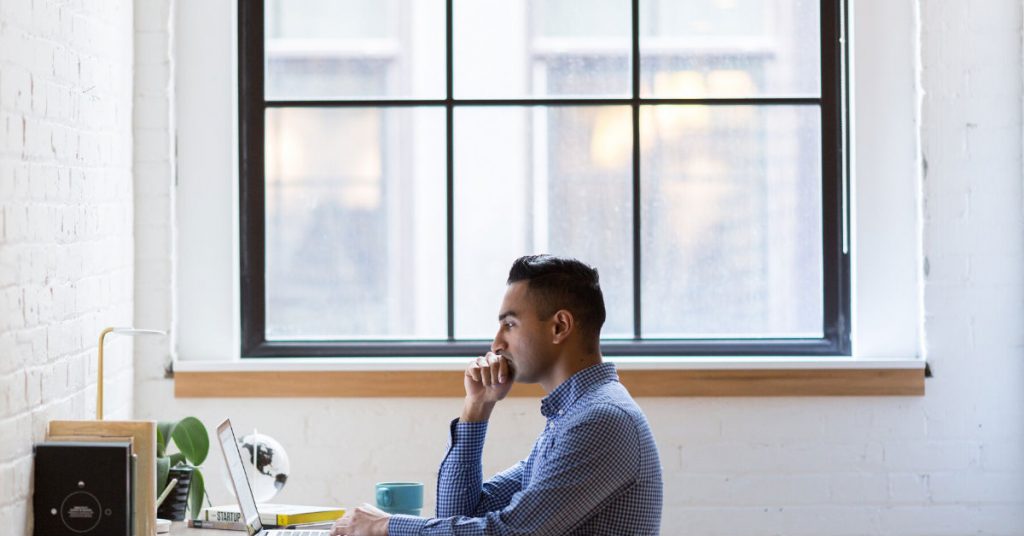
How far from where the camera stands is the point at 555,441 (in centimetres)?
259

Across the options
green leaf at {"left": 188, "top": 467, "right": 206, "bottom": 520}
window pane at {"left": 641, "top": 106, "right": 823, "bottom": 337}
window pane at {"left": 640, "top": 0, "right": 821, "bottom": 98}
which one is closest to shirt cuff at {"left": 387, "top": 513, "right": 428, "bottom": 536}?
green leaf at {"left": 188, "top": 467, "right": 206, "bottom": 520}

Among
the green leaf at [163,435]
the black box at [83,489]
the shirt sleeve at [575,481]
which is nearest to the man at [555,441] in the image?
the shirt sleeve at [575,481]

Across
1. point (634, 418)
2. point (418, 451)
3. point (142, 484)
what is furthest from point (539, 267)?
point (418, 451)

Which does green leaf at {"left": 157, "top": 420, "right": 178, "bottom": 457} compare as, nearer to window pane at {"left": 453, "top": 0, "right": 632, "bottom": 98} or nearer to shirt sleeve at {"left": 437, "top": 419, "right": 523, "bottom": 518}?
shirt sleeve at {"left": 437, "top": 419, "right": 523, "bottom": 518}

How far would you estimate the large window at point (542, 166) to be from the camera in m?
3.96

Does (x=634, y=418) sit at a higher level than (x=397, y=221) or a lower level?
lower

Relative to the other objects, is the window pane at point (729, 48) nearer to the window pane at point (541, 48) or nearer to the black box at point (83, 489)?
the window pane at point (541, 48)

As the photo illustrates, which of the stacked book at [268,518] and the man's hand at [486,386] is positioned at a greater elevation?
the man's hand at [486,386]

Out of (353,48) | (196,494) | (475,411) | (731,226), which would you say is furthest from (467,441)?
(353,48)

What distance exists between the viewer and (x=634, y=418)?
2.59 meters

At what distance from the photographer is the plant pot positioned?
310 cm

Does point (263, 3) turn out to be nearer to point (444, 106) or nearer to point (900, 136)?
point (444, 106)

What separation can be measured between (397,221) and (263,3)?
774 mm

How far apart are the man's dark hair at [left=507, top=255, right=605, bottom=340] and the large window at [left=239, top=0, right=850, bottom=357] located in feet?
3.82
